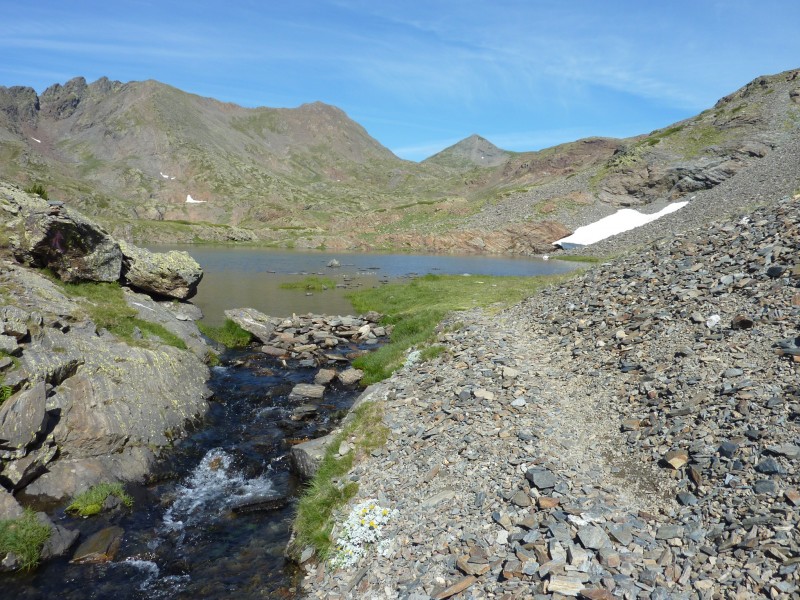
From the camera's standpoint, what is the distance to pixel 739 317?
15.1m

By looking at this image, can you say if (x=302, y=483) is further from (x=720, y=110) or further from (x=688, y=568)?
(x=720, y=110)

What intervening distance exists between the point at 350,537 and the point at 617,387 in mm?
9826

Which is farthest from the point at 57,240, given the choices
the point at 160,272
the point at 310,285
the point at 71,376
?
the point at 310,285

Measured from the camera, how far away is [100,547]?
476 inches

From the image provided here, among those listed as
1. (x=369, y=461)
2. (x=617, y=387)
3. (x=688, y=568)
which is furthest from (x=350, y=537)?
(x=617, y=387)

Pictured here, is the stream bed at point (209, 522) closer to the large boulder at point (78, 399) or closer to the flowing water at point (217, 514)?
the flowing water at point (217, 514)

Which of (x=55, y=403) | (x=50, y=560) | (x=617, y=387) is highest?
(x=617, y=387)

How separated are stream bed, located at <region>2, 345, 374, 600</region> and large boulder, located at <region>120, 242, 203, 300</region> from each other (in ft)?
47.1

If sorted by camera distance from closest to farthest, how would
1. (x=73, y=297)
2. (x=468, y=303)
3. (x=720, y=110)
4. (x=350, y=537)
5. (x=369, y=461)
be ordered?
(x=350, y=537), (x=369, y=461), (x=73, y=297), (x=468, y=303), (x=720, y=110)

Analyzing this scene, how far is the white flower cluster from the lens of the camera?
1081 centimetres

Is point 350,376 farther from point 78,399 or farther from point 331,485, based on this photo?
point 78,399

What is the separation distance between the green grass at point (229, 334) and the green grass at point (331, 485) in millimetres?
16931

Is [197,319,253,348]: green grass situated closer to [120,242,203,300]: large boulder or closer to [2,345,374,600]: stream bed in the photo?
[120,242,203,300]: large boulder

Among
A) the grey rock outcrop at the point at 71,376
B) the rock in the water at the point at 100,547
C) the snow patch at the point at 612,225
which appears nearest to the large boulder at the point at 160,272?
the grey rock outcrop at the point at 71,376
